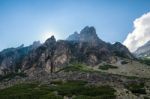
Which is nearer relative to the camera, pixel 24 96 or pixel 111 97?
pixel 111 97

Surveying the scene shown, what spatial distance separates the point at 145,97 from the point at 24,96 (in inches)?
2894

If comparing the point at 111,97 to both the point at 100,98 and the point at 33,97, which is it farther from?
the point at 33,97

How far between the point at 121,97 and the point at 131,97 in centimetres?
583

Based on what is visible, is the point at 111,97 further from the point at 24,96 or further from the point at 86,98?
the point at 24,96

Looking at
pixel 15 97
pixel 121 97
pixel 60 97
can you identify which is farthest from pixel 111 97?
pixel 15 97

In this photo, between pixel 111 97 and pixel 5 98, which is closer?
pixel 111 97

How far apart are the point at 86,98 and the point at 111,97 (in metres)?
14.5

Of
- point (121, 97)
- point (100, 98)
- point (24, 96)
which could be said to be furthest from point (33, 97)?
point (121, 97)

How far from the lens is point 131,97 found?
181 metres

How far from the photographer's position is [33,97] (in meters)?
194

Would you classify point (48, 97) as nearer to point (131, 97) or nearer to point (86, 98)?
point (86, 98)

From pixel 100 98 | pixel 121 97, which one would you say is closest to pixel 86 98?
pixel 100 98

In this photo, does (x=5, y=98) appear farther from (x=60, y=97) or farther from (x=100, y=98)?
(x=100, y=98)

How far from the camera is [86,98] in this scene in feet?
591
